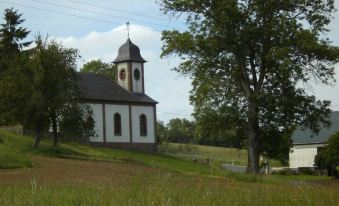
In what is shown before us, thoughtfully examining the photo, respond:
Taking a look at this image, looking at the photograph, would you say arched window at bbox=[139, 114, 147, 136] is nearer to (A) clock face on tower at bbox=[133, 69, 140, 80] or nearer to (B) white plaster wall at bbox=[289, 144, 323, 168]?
(A) clock face on tower at bbox=[133, 69, 140, 80]

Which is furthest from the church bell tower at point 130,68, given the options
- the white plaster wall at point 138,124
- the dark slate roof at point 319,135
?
the dark slate roof at point 319,135

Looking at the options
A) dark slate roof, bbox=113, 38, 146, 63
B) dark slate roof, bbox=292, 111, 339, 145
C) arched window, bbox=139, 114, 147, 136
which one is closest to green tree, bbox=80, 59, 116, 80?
dark slate roof, bbox=113, 38, 146, 63

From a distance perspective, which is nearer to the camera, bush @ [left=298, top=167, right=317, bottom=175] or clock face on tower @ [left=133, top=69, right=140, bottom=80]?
bush @ [left=298, top=167, right=317, bottom=175]

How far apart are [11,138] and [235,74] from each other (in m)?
17.7

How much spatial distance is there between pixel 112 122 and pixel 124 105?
107 inches

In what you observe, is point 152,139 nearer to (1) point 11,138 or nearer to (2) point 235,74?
(1) point 11,138

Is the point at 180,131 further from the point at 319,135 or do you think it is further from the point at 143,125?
the point at 319,135

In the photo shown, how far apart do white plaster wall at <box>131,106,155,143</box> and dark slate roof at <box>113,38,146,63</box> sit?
20.5ft

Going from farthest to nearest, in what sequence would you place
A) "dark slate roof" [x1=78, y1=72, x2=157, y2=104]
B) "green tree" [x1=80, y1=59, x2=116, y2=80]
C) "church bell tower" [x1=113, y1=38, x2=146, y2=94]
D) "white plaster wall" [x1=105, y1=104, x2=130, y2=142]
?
"green tree" [x1=80, y1=59, x2=116, y2=80] < "church bell tower" [x1=113, y1=38, x2=146, y2=94] < "white plaster wall" [x1=105, y1=104, x2=130, y2=142] < "dark slate roof" [x1=78, y1=72, x2=157, y2=104]

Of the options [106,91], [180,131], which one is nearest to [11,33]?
[106,91]

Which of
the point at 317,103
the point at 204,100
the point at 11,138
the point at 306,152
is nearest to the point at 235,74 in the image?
the point at 204,100

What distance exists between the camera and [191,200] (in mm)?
10867

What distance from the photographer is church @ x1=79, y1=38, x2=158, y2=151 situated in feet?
226

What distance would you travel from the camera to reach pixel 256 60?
43812 millimetres
